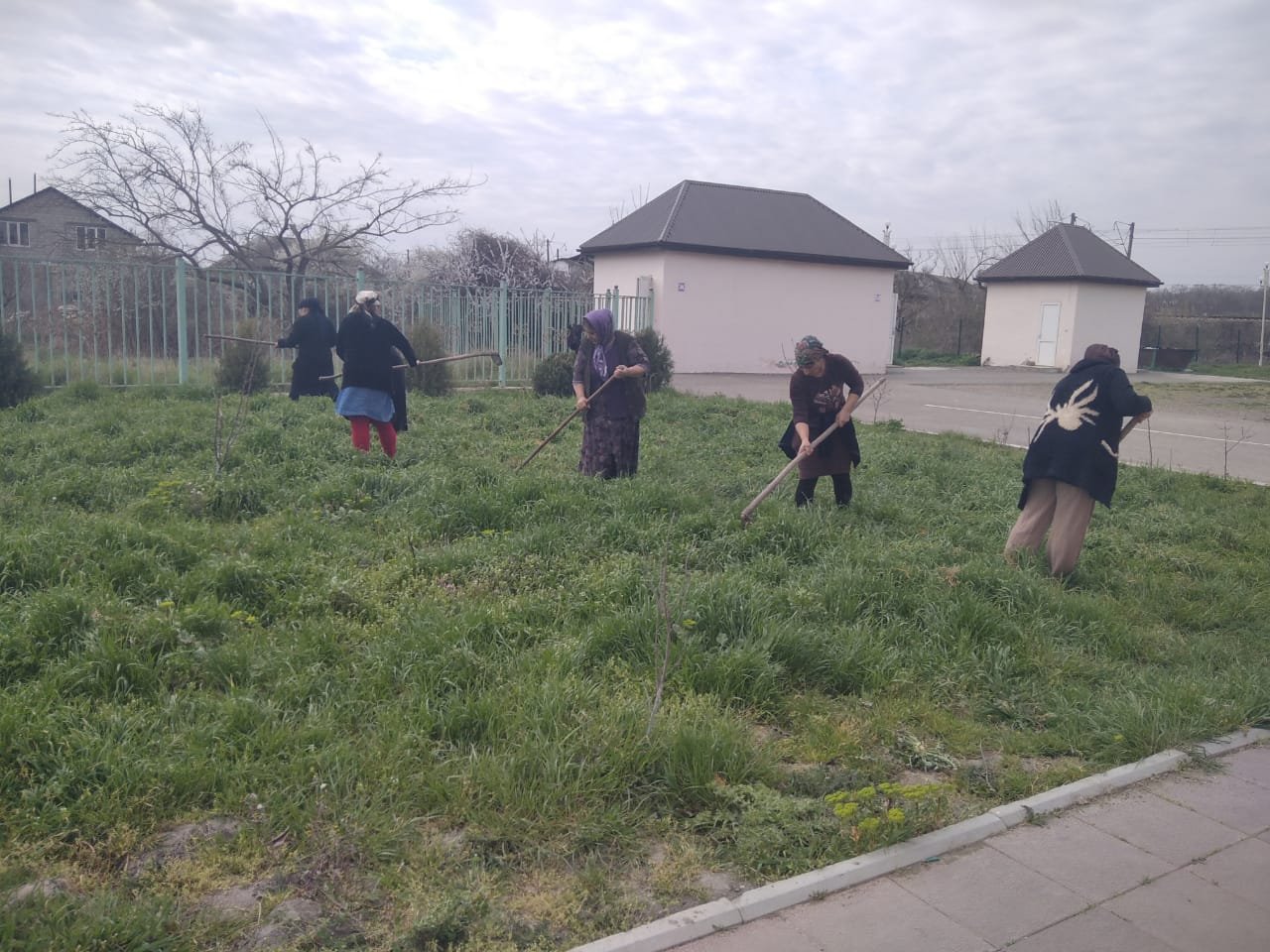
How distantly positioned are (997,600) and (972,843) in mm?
2389

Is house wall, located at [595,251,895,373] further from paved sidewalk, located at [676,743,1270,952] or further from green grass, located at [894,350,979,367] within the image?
paved sidewalk, located at [676,743,1270,952]

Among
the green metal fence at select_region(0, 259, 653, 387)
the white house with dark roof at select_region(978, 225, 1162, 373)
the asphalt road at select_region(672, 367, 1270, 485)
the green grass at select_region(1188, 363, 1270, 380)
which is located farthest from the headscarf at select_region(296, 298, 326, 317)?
the green grass at select_region(1188, 363, 1270, 380)

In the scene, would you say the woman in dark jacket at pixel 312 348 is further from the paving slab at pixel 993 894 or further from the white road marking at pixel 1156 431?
the white road marking at pixel 1156 431

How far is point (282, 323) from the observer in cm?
1555

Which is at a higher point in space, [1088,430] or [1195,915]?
[1088,430]

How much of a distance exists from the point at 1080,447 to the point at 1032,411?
12.7m

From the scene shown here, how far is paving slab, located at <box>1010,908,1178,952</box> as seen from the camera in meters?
2.85

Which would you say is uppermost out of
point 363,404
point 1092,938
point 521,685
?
point 363,404

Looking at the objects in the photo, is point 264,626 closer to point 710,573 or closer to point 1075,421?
point 710,573

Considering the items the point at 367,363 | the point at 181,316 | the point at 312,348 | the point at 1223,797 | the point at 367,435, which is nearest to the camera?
the point at 1223,797

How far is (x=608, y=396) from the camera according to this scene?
7945 millimetres

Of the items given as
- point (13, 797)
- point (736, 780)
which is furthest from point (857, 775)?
point (13, 797)

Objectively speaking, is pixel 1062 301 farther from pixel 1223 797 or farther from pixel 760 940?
pixel 760 940

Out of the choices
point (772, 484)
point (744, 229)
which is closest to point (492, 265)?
point (744, 229)
